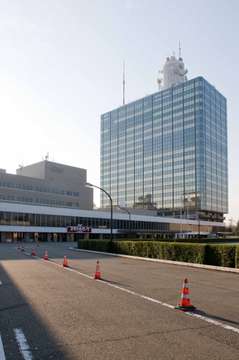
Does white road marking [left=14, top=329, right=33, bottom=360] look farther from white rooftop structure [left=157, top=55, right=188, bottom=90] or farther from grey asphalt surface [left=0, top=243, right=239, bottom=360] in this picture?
white rooftop structure [left=157, top=55, right=188, bottom=90]

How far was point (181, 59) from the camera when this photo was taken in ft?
579

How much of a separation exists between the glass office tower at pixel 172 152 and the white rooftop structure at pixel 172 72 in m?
8.83

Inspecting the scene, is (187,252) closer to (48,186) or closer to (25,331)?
(25,331)

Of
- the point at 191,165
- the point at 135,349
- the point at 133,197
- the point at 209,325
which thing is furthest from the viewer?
the point at 133,197

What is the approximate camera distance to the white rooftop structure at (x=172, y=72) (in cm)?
16912

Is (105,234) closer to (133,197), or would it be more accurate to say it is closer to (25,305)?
(133,197)

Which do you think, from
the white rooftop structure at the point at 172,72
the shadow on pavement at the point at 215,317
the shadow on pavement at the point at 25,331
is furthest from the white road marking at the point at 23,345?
the white rooftop structure at the point at 172,72

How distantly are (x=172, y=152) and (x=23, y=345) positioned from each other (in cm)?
15073

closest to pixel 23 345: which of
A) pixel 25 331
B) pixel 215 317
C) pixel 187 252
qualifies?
pixel 25 331

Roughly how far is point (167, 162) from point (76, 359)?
15297 centimetres

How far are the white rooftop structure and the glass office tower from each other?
8.83 m

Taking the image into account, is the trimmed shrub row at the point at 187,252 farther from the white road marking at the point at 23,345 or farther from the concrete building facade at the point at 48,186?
the concrete building facade at the point at 48,186

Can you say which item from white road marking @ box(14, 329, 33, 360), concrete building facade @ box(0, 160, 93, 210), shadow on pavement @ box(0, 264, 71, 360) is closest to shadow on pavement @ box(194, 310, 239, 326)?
shadow on pavement @ box(0, 264, 71, 360)

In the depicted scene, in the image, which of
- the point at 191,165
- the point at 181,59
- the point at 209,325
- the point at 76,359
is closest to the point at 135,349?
the point at 76,359
